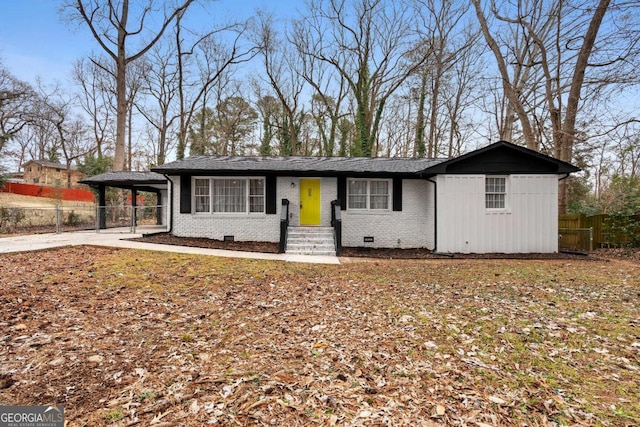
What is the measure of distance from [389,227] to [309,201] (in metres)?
3.19

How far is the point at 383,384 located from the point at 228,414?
4.23ft

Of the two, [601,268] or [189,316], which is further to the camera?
[601,268]

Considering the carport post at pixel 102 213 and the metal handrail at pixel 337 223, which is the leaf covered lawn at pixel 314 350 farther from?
the carport post at pixel 102 213

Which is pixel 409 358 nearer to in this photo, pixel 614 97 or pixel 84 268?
pixel 84 268

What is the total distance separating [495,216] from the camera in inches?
403

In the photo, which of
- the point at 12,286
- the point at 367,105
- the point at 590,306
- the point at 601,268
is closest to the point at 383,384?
the point at 590,306

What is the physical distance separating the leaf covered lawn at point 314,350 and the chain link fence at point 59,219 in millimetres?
8335

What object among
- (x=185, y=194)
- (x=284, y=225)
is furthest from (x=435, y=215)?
(x=185, y=194)

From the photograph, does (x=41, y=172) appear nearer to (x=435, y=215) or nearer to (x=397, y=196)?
(x=397, y=196)

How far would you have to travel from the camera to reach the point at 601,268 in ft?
26.6

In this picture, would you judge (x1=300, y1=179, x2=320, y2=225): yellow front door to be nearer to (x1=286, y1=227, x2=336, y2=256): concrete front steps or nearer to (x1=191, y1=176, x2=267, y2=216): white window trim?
(x1=286, y1=227, x2=336, y2=256): concrete front steps

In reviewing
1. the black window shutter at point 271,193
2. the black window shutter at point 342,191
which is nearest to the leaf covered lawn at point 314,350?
the black window shutter at point 271,193

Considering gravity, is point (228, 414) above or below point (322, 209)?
below

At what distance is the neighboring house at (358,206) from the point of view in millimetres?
10234
